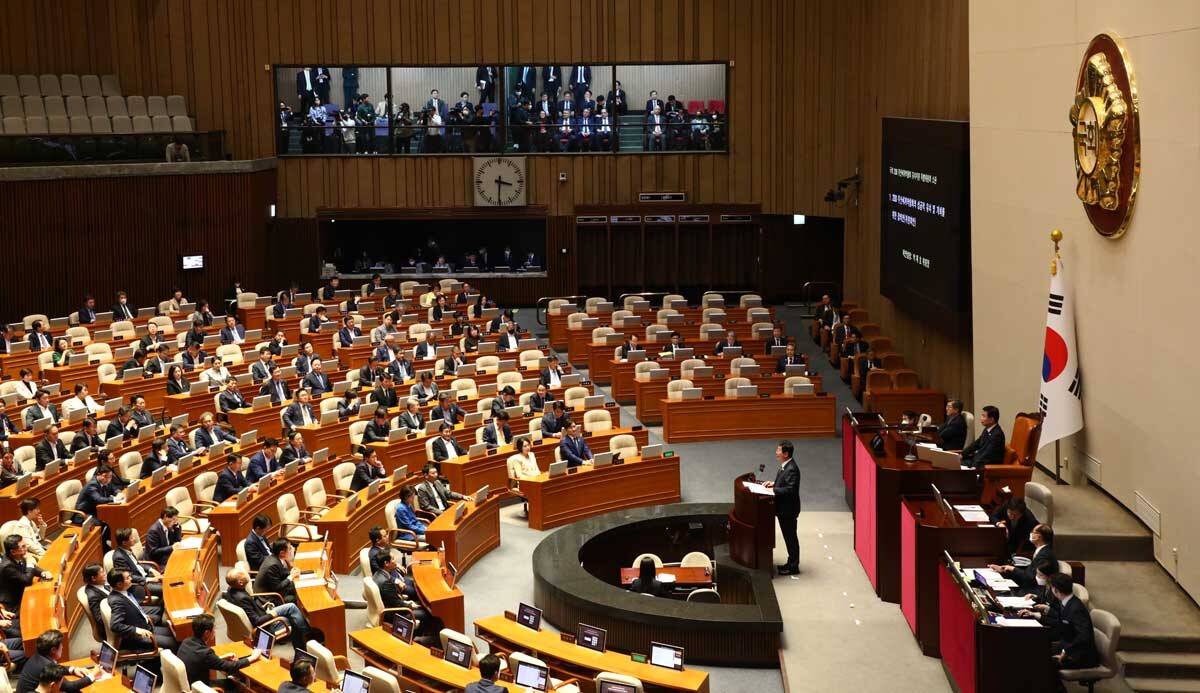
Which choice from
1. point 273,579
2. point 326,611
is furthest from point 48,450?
point 326,611

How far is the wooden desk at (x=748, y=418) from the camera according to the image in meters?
19.0

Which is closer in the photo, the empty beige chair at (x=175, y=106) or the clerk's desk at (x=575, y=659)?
the clerk's desk at (x=575, y=659)

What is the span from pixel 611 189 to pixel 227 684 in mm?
19809

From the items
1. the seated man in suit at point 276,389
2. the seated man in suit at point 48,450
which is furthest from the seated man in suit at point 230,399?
the seated man in suit at point 48,450

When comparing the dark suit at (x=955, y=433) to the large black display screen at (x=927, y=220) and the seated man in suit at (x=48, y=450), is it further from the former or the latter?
the seated man in suit at (x=48, y=450)

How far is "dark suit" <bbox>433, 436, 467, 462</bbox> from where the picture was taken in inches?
637

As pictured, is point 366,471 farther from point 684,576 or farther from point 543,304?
point 543,304

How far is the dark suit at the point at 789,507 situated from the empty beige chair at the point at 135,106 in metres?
17.8

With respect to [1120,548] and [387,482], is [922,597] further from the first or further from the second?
[387,482]

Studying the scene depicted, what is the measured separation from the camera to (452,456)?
16.4 meters

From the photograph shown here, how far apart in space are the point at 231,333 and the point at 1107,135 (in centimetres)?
1396

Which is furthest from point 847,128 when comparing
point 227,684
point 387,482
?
point 227,684

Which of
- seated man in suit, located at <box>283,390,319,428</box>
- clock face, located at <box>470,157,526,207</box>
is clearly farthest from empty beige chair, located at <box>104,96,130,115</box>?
seated man in suit, located at <box>283,390,319,428</box>

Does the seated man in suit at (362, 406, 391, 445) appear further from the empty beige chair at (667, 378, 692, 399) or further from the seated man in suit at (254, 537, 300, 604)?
the seated man in suit at (254, 537, 300, 604)
